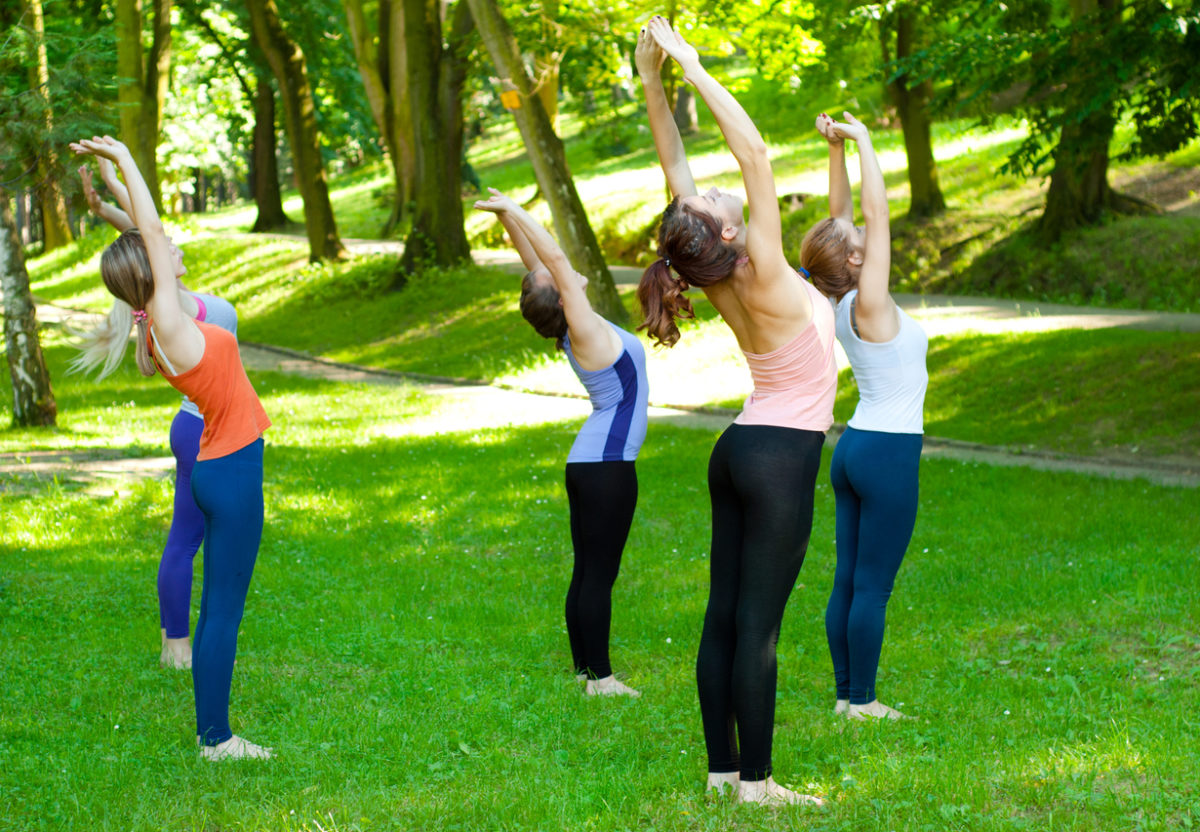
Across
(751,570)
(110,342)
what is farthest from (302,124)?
(751,570)

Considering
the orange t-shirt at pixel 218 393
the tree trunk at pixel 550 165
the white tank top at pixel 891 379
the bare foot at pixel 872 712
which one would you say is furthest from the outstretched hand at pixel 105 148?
the tree trunk at pixel 550 165

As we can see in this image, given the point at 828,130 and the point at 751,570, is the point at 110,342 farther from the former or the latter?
the point at 828,130

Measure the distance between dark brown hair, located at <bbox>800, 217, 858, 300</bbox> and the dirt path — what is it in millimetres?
6482

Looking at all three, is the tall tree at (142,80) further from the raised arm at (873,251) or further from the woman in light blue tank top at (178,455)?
the raised arm at (873,251)

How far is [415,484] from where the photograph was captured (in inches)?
404

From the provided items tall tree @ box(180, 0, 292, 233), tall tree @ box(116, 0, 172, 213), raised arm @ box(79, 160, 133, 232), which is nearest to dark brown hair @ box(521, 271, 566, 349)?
raised arm @ box(79, 160, 133, 232)

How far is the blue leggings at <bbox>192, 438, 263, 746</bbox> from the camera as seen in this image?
14.6 ft

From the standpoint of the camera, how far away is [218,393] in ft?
14.6

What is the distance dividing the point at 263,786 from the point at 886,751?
243cm

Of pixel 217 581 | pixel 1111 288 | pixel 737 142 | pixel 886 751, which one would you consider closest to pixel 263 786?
pixel 217 581

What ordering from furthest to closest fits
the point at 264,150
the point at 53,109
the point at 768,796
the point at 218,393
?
the point at 264,150 < the point at 53,109 < the point at 218,393 < the point at 768,796

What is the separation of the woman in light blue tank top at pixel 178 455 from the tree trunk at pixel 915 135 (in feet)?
60.8

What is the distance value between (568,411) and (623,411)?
966 cm

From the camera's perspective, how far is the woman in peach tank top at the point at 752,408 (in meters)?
3.64
